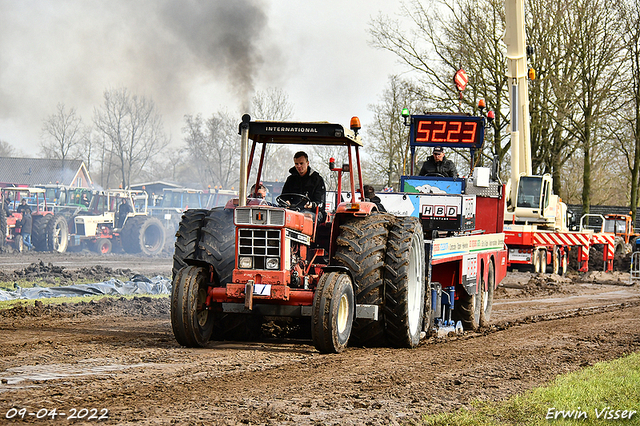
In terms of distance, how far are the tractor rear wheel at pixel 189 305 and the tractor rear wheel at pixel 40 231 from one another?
19.9 metres

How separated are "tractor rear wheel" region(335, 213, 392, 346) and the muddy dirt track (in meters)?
0.54

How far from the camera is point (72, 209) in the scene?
27938 mm

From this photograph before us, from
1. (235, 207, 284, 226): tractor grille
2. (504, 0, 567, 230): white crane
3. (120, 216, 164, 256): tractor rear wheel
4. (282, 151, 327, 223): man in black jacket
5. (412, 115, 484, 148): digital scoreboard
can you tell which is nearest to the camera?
(235, 207, 284, 226): tractor grille

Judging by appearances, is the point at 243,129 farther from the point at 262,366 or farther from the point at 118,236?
the point at 118,236

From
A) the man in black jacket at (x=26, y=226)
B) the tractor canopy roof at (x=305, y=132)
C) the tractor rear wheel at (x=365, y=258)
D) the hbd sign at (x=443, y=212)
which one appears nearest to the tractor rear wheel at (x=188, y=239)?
the tractor canopy roof at (x=305, y=132)

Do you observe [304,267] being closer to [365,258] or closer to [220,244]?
[365,258]

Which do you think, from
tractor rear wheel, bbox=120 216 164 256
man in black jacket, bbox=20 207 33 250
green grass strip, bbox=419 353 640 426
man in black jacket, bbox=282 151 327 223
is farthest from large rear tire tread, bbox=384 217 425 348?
tractor rear wheel, bbox=120 216 164 256

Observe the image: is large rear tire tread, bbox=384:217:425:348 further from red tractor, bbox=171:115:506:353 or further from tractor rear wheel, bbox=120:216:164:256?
tractor rear wheel, bbox=120:216:164:256

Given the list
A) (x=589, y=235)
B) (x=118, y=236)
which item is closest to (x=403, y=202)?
(x=589, y=235)

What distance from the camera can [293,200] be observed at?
8.40m

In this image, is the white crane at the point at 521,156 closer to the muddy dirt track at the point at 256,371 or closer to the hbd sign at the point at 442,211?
the hbd sign at the point at 442,211

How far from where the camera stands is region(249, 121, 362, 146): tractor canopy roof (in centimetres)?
770

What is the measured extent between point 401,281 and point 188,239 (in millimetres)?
2324

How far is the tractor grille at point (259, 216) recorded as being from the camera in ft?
23.9
